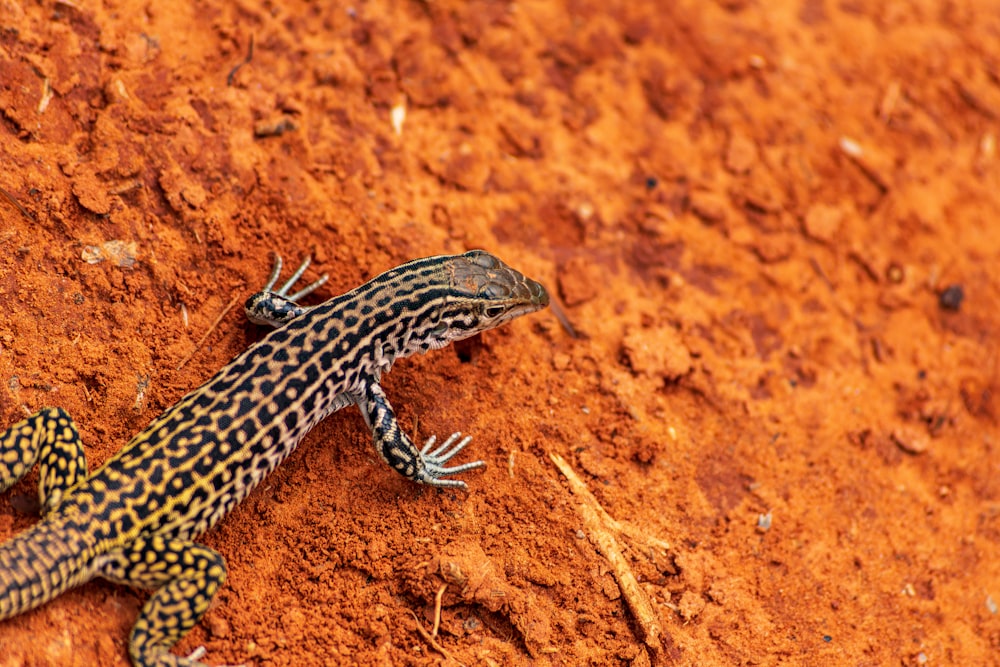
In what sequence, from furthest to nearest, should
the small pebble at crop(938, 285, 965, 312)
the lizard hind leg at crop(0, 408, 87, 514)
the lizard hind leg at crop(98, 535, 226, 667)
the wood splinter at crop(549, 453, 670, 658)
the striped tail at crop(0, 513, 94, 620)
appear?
the small pebble at crop(938, 285, 965, 312) < the wood splinter at crop(549, 453, 670, 658) < the lizard hind leg at crop(0, 408, 87, 514) < the lizard hind leg at crop(98, 535, 226, 667) < the striped tail at crop(0, 513, 94, 620)

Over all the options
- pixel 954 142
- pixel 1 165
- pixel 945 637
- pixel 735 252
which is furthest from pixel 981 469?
pixel 1 165

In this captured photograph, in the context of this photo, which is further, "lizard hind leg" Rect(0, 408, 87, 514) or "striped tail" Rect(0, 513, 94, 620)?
"lizard hind leg" Rect(0, 408, 87, 514)

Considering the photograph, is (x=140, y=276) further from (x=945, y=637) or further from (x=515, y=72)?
(x=945, y=637)

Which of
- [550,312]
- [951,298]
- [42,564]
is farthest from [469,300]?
[951,298]

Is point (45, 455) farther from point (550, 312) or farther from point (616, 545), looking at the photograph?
point (550, 312)

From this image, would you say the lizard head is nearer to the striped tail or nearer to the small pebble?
the striped tail

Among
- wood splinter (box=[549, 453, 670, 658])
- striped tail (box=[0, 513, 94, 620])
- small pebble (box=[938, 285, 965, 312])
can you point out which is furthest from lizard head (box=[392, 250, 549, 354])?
small pebble (box=[938, 285, 965, 312])
